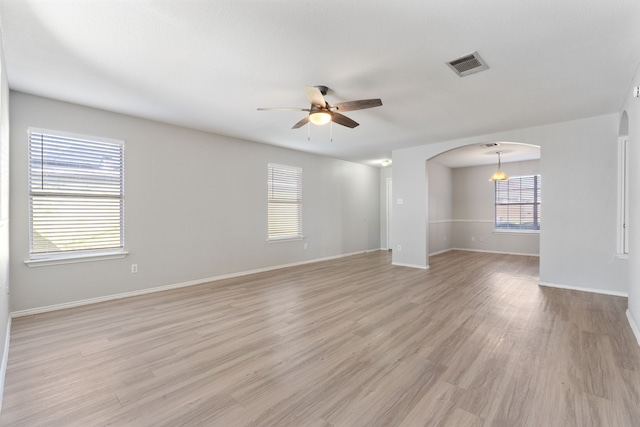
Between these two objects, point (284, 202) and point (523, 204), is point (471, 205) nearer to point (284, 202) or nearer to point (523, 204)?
point (523, 204)

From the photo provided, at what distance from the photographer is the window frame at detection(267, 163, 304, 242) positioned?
616 cm

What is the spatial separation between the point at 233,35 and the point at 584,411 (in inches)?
139

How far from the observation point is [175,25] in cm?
218

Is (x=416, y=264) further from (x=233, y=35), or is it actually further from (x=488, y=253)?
(x=233, y=35)

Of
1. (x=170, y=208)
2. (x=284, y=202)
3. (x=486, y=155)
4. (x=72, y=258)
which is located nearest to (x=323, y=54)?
(x=170, y=208)

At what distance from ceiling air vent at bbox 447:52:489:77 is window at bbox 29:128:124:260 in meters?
4.40

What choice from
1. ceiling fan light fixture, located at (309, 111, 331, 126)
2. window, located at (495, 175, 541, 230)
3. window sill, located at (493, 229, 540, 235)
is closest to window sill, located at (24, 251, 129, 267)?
ceiling fan light fixture, located at (309, 111, 331, 126)

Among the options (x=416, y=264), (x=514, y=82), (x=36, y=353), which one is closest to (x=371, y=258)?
(x=416, y=264)

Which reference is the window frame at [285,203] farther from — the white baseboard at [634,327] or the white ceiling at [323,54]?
the white baseboard at [634,327]

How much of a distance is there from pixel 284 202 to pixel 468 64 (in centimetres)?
444

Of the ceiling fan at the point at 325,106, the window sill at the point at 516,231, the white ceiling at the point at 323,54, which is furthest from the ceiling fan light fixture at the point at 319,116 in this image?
the window sill at the point at 516,231

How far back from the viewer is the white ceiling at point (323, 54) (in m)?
2.03

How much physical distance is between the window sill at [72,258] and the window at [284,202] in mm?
2737

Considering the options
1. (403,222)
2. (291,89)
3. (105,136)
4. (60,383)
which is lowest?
(60,383)
